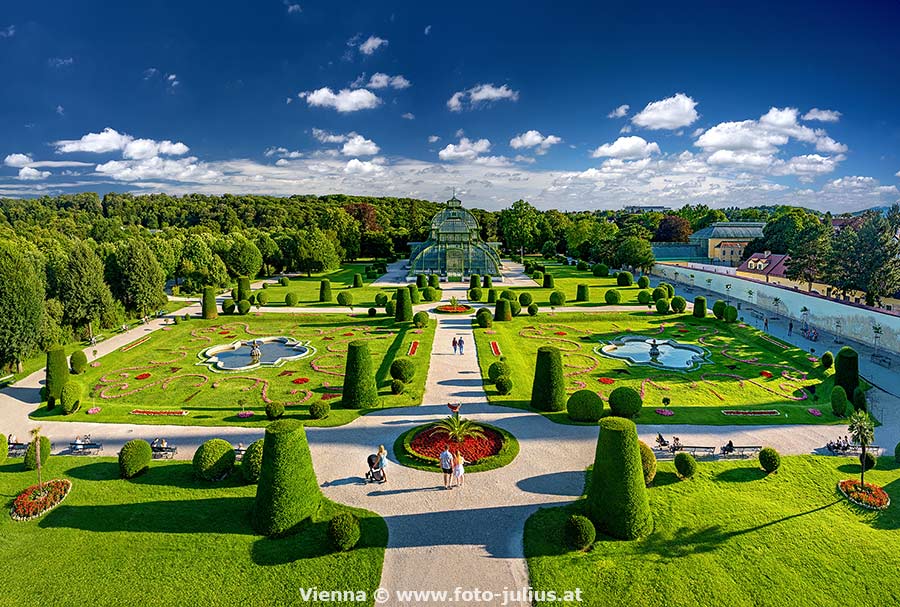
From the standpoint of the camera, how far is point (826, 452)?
675 inches

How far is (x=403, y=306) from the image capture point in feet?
122

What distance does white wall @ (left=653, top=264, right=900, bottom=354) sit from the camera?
30594 millimetres

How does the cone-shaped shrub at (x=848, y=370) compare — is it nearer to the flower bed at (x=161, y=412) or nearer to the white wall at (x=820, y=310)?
the white wall at (x=820, y=310)

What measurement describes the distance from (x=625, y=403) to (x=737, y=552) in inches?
314

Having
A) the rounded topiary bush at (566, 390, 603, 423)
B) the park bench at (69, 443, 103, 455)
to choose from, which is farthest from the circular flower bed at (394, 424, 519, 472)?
the park bench at (69, 443, 103, 455)

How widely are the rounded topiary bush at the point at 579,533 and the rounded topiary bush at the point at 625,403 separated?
8476 millimetres

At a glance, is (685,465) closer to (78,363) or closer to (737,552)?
(737,552)

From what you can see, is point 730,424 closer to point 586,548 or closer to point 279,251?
point 586,548

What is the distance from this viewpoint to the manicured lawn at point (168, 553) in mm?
10719

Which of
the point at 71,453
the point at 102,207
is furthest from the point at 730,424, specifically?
the point at 102,207

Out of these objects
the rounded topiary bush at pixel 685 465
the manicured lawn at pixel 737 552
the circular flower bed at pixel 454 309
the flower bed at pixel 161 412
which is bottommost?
the flower bed at pixel 161 412

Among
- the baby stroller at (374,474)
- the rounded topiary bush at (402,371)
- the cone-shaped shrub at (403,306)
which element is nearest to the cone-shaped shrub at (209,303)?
the cone-shaped shrub at (403,306)

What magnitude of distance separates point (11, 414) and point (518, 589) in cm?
2321

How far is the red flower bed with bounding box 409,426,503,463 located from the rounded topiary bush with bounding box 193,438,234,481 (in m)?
5.78
